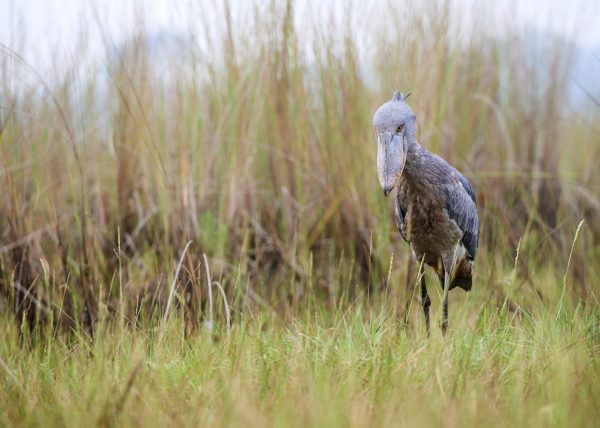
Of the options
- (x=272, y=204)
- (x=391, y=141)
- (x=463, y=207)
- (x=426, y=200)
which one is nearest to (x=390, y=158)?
(x=391, y=141)

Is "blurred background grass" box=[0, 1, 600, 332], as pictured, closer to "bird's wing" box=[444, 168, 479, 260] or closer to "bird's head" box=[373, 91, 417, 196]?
"bird's wing" box=[444, 168, 479, 260]

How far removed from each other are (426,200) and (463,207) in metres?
0.18

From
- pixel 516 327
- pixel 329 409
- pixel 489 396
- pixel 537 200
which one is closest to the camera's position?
pixel 329 409

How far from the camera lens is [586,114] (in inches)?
243

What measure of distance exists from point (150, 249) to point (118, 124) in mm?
615

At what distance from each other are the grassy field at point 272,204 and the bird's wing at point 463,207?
22 centimetres

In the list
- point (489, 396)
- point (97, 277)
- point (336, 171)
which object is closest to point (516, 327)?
point (489, 396)

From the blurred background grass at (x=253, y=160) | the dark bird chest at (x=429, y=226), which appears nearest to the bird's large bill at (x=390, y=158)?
the dark bird chest at (x=429, y=226)

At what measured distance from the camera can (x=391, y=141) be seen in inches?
96.7

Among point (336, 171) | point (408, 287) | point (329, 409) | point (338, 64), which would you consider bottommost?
point (408, 287)

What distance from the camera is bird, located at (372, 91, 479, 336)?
247 cm

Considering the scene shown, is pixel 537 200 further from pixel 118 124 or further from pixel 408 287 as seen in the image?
pixel 118 124

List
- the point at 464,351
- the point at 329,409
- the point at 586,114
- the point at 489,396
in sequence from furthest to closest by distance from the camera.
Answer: the point at 586,114, the point at 464,351, the point at 489,396, the point at 329,409

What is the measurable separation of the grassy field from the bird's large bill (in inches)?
16.2
